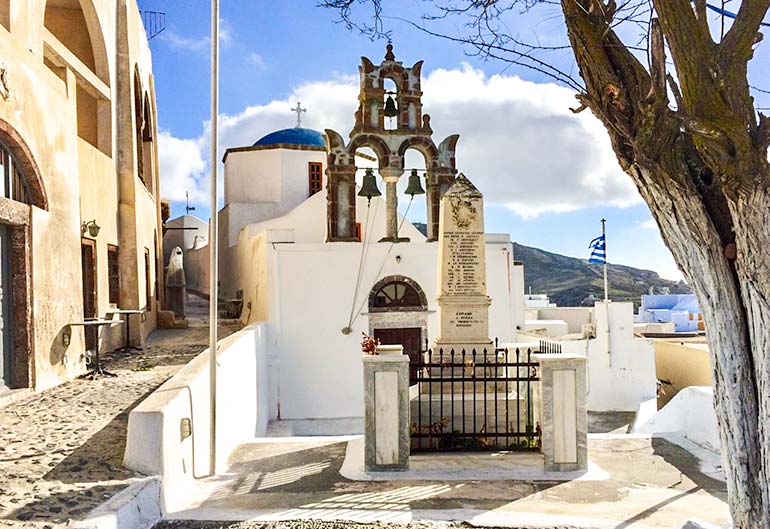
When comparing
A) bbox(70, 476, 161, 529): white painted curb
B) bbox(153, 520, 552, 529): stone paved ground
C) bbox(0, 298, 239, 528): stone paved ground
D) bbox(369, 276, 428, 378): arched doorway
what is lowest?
bbox(153, 520, 552, 529): stone paved ground

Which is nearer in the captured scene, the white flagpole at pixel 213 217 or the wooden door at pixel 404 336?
the white flagpole at pixel 213 217

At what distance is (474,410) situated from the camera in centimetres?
718

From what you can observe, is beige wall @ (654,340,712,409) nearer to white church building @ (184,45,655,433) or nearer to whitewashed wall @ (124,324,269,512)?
white church building @ (184,45,655,433)

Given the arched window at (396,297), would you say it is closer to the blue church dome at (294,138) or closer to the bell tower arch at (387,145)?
the bell tower arch at (387,145)

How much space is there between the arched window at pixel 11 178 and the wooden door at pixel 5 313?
1.22 ft

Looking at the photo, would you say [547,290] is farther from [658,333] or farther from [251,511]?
[251,511]

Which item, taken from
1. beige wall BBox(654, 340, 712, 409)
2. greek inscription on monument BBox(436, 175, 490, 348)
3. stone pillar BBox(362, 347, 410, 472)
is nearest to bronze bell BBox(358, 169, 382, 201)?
greek inscription on monument BBox(436, 175, 490, 348)

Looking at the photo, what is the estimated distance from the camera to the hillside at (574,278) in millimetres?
65812

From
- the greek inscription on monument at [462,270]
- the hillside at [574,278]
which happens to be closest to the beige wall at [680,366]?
the greek inscription on monument at [462,270]

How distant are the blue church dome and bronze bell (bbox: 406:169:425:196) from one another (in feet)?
37.2

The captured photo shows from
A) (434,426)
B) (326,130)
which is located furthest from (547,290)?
(434,426)

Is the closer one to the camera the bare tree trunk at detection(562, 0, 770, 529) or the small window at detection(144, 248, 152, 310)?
the bare tree trunk at detection(562, 0, 770, 529)

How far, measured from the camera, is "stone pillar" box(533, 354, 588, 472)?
6.38 m

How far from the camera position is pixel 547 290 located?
71000 mm
